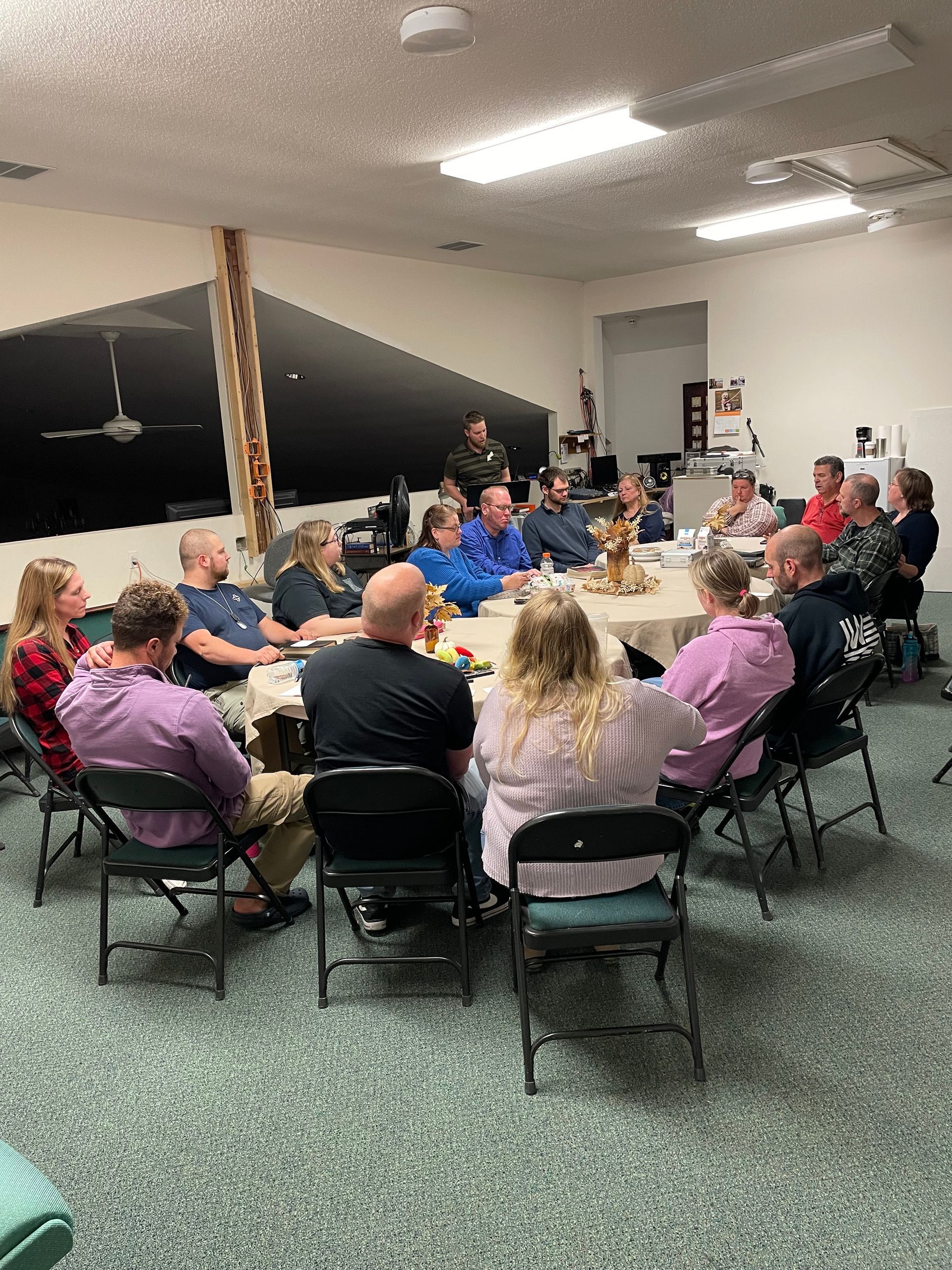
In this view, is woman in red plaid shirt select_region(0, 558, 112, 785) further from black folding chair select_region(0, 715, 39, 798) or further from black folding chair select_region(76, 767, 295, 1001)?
black folding chair select_region(0, 715, 39, 798)

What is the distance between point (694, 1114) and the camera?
220cm

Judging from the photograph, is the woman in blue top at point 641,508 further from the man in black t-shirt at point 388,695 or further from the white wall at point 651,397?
the white wall at point 651,397

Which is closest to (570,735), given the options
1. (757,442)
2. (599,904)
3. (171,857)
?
(599,904)

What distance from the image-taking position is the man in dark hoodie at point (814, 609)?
3379 millimetres

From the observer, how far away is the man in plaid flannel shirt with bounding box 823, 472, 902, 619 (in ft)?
16.7

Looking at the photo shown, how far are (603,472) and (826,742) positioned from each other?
676 cm

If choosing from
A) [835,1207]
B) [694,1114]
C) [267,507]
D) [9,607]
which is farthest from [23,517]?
[835,1207]

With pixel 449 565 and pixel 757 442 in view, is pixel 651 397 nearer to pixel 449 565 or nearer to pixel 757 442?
pixel 757 442

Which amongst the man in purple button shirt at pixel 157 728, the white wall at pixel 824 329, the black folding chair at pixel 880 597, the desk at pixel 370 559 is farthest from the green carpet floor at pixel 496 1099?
the white wall at pixel 824 329

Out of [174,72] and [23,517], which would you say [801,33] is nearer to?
[174,72]

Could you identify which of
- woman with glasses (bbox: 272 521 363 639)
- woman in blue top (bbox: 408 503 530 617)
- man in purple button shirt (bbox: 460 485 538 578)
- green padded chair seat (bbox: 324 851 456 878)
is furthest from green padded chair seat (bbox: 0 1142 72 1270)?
man in purple button shirt (bbox: 460 485 538 578)

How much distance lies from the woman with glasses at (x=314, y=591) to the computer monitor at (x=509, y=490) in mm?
3298

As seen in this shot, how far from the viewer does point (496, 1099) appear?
2.30 meters

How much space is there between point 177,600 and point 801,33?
342cm
